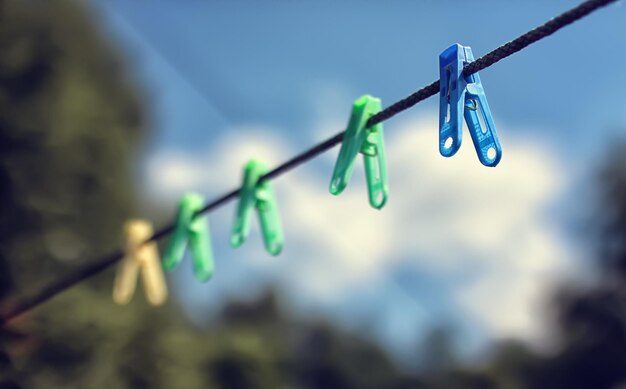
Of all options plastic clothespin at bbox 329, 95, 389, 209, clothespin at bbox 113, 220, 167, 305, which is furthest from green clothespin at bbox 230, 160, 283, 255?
clothespin at bbox 113, 220, 167, 305

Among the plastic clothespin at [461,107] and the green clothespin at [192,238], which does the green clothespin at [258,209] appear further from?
the plastic clothespin at [461,107]

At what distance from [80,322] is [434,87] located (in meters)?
6.77

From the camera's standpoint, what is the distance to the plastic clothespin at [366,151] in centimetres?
173

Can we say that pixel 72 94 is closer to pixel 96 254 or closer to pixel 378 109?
pixel 96 254

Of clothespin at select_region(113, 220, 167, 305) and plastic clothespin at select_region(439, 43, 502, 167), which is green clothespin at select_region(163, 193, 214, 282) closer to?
clothespin at select_region(113, 220, 167, 305)

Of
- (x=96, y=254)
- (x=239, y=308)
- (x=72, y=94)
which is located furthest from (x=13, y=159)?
(x=239, y=308)

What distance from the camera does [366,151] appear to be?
1756 mm

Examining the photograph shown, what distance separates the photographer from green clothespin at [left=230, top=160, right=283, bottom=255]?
2.19 metres

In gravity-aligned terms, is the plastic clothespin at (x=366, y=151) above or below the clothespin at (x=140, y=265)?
below

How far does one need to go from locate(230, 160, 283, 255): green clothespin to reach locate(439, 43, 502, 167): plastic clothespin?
2.86ft

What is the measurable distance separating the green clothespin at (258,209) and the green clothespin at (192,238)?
0.30 m

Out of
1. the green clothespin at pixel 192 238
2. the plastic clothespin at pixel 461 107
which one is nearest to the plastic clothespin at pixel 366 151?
the plastic clothespin at pixel 461 107

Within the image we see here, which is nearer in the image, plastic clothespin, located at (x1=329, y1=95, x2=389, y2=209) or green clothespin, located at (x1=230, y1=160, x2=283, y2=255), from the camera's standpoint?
plastic clothespin, located at (x1=329, y1=95, x2=389, y2=209)

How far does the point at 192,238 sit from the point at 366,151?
98 cm
